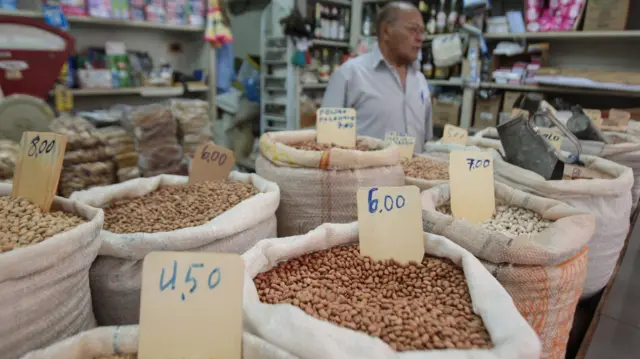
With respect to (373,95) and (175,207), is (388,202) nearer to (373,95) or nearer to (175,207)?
(175,207)

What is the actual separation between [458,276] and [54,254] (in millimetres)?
653

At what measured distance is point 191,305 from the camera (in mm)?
552

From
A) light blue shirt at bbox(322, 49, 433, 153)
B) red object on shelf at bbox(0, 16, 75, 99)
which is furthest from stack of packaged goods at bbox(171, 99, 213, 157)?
light blue shirt at bbox(322, 49, 433, 153)

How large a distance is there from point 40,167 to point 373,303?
654mm

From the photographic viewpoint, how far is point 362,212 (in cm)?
81

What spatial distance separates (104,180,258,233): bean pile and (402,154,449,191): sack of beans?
1.61ft

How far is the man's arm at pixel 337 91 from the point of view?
8.00 feet

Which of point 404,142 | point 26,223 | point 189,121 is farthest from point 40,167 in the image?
point 189,121

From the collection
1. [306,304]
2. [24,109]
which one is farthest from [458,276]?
[24,109]

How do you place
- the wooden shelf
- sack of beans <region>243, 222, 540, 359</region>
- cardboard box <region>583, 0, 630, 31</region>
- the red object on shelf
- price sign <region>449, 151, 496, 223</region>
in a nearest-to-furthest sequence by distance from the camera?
sack of beans <region>243, 222, 540, 359</region> → price sign <region>449, 151, 496, 223</region> → the red object on shelf → the wooden shelf → cardboard box <region>583, 0, 630, 31</region>

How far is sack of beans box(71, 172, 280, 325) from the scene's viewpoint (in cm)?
79

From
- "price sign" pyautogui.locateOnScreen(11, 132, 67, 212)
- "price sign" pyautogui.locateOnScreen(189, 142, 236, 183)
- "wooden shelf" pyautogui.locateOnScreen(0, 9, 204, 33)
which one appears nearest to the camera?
"price sign" pyautogui.locateOnScreen(11, 132, 67, 212)

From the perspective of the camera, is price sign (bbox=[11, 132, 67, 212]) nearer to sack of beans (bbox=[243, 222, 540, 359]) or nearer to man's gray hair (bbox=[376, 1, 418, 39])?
sack of beans (bbox=[243, 222, 540, 359])

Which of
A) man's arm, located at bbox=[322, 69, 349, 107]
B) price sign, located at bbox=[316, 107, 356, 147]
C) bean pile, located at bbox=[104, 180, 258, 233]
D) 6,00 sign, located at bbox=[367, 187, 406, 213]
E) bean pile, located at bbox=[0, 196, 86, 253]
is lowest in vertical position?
bean pile, located at bbox=[104, 180, 258, 233]
